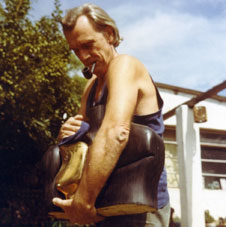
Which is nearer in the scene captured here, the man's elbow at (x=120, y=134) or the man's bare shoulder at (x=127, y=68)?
the man's elbow at (x=120, y=134)

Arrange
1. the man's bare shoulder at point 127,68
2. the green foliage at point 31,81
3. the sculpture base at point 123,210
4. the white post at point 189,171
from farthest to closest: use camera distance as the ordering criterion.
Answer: the green foliage at point 31,81
the white post at point 189,171
the man's bare shoulder at point 127,68
the sculpture base at point 123,210

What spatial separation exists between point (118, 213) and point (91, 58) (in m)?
0.57

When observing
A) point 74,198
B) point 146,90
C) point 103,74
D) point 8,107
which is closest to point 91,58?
point 103,74

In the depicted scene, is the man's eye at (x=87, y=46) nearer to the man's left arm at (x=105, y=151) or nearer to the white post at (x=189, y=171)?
the man's left arm at (x=105, y=151)

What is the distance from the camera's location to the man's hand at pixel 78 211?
3.66 feet

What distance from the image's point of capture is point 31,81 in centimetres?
612

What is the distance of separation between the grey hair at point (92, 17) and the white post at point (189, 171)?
4327 mm

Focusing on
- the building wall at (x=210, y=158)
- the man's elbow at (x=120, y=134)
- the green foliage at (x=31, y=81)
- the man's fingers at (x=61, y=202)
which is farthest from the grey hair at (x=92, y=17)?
the building wall at (x=210, y=158)

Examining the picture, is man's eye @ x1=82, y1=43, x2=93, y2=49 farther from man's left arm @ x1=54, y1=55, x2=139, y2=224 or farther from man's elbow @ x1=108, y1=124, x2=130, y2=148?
man's elbow @ x1=108, y1=124, x2=130, y2=148

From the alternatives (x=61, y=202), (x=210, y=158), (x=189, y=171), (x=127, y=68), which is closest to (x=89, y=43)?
(x=127, y=68)

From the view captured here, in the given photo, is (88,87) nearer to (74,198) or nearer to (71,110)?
(74,198)

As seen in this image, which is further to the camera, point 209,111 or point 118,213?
point 209,111

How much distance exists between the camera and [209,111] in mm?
9430

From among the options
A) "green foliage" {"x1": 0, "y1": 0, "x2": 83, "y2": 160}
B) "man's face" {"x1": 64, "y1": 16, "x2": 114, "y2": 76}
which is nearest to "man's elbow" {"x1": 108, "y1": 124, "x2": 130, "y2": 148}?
"man's face" {"x1": 64, "y1": 16, "x2": 114, "y2": 76}
